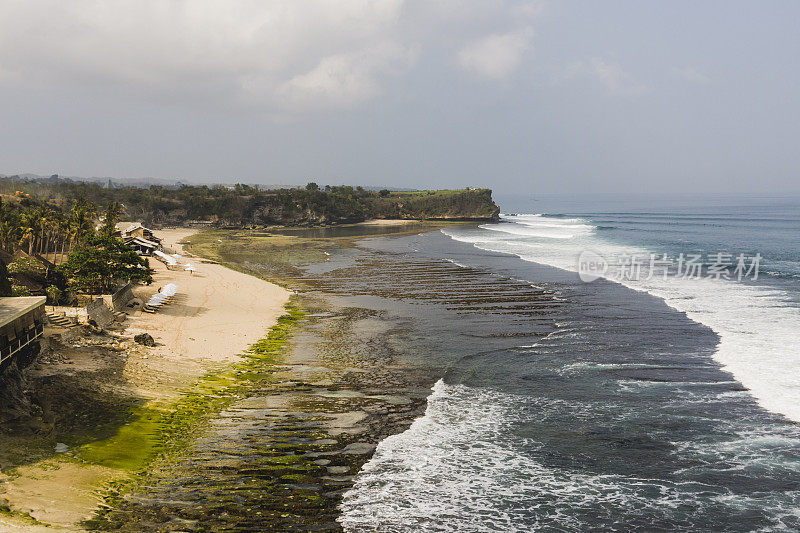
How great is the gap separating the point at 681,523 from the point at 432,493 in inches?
240

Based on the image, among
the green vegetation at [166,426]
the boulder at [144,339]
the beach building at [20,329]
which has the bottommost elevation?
the green vegetation at [166,426]

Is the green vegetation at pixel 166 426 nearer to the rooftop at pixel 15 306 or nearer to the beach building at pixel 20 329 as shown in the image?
the beach building at pixel 20 329

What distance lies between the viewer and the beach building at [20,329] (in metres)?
18.8

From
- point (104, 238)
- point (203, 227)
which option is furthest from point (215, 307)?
point (203, 227)

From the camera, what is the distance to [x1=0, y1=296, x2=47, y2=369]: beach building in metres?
18.8

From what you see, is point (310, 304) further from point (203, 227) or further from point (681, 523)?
point (203, 227)

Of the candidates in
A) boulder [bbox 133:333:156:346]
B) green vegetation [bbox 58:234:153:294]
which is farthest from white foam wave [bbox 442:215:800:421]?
green vegetation [bbox 58:234:153:294]

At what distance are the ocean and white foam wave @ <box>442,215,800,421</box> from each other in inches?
4.6

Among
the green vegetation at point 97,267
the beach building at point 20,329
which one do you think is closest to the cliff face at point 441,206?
the green vegetation at point 97,267

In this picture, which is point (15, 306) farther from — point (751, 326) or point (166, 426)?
point (751, 326)

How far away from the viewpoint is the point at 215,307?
116 feet

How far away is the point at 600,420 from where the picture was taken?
17.9 m

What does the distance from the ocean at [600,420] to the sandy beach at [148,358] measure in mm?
6824

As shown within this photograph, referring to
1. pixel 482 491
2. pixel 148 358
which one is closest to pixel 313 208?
pixel 148 358
